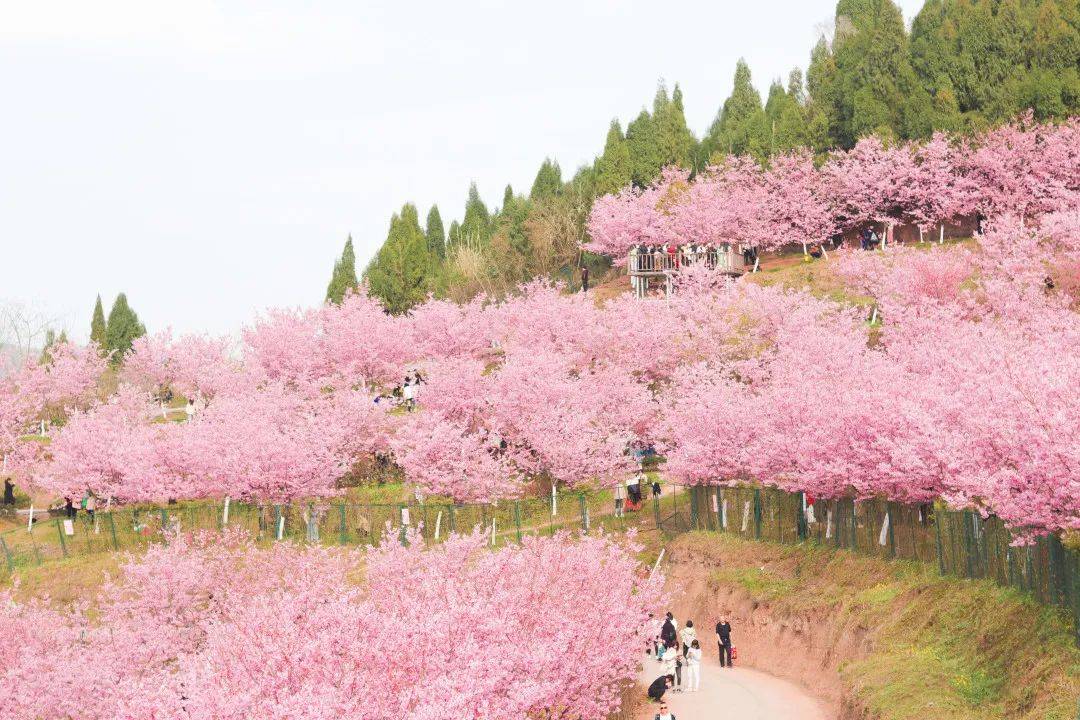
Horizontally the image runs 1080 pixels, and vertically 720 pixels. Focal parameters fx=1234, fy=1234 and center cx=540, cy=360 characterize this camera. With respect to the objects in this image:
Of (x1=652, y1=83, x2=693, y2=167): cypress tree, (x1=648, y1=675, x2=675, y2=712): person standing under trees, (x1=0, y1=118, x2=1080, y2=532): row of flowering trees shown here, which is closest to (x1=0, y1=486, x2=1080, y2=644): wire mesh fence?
(x1=0, y1=118, x2=1080, y2=532): row of flowering trees

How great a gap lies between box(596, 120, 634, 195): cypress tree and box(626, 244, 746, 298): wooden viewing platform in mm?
16045

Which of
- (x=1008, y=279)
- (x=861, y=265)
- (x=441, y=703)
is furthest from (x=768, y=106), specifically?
(x=441, y=703)

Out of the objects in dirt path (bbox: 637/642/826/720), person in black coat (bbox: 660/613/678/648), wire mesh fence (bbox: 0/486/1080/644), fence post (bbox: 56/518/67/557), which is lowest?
dirt path (bbox: 637/642/826/720)

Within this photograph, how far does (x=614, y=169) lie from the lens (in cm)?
10588

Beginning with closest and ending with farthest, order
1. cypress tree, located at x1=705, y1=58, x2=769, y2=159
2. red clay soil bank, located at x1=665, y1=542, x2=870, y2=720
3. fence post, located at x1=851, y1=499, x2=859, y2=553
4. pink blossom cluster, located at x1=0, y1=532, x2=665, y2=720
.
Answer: pink blossom cluster, located at x1=0, y1=532, x2=665, y2=720 < red clay soil bank, located at x1=665, y1=542, x2=870, y2=720 < fence post, located at x1=851, y1=499, x2=859, y2=553 < cypress tree, located at x1=705, y1=58, x2=769, y2=159

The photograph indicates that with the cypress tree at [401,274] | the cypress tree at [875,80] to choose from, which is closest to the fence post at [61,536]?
the cypress tree at [401,274]

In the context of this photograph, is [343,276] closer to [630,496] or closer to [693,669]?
[630,496]

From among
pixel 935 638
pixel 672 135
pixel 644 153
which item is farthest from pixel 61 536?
pixel 672 135

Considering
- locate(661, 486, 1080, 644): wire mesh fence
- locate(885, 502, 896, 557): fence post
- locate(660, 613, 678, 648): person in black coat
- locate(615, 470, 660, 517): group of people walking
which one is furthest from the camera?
locate(615, 470, 660, 517): group of people walking

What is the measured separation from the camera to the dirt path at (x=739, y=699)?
98.5 feet

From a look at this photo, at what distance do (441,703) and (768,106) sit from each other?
9909 cm

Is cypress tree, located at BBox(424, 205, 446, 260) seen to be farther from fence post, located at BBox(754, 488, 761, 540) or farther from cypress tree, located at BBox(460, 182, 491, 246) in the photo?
fence post, located at BBox(754, 488, 761, 540)

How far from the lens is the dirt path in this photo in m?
30.0

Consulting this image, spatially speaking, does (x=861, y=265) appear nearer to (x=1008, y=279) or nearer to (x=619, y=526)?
(x=1008, y=279)
